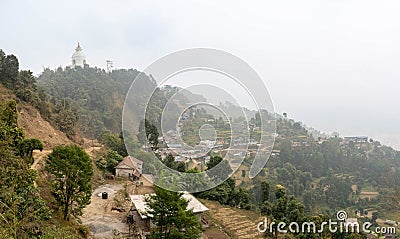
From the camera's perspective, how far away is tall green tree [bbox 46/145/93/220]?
31.4ft

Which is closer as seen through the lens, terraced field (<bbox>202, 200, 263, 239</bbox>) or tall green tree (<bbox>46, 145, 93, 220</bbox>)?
tall green tree (<bbox>46, 145, 93, 220</bbox>)

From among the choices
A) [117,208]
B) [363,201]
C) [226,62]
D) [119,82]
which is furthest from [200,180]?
[119,82]

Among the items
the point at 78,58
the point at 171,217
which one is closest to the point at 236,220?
the point at 171,217

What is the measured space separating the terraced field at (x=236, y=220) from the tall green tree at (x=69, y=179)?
5200mm

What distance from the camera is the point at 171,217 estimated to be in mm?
8453

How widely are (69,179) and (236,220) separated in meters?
7.05

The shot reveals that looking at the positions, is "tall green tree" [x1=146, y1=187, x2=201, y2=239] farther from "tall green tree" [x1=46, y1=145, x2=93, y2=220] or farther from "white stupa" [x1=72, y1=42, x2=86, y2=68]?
"white stupa" [x1=72, y1=42, x2=86, y2=68]

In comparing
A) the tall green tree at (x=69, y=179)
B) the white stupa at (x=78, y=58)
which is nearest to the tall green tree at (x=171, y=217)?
the tall green tree at (x=69, y=179)

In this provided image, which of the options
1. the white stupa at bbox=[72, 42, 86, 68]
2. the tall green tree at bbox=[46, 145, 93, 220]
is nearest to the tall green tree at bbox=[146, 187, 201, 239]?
the tall green tree at bbox=[46, 145, 93, 220]

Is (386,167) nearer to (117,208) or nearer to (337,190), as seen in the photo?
(337,190)

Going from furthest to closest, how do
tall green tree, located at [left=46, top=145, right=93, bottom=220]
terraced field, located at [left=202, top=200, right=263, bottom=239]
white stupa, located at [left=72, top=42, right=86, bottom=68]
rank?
white stupa, located at [left=72, top=42, right=86, bottom=68], terraced field, located at [left=202, top=200, right=263, bottom=239], tall green tree, located at [left=46, top=145, right=93, bottom=220]

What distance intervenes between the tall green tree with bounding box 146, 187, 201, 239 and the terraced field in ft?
12.8

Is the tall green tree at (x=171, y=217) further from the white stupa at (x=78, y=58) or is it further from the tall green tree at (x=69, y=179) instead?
the white stupa at (x=78, y=58)

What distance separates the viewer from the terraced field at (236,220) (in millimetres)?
12234
